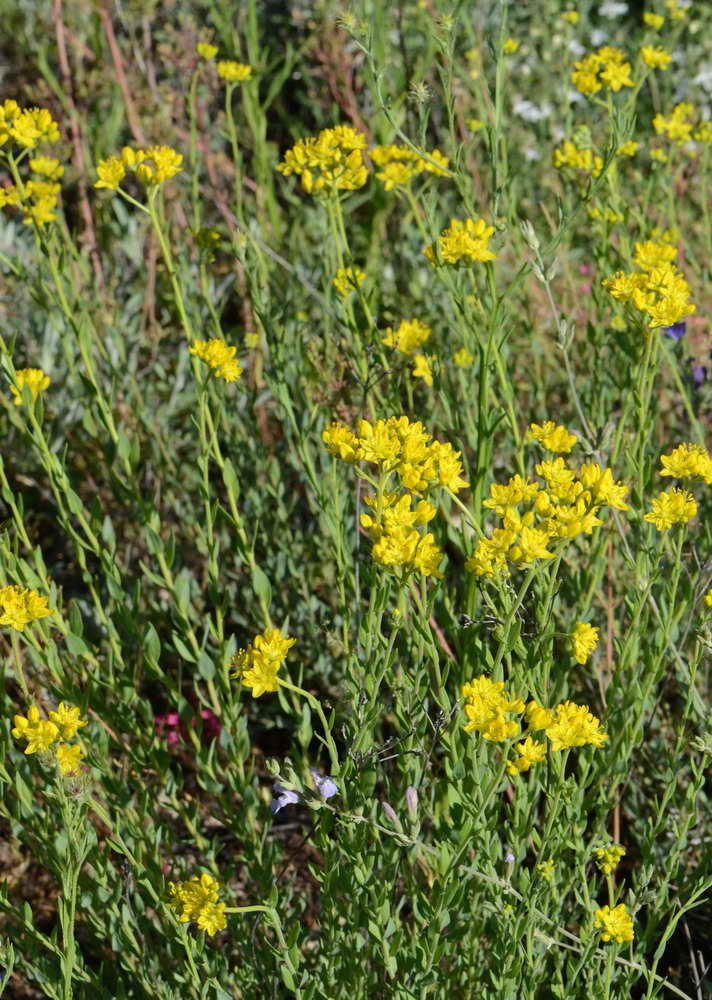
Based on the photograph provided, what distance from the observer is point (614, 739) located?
5.33 ft

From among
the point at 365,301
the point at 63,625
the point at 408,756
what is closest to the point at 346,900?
the point at 408,756

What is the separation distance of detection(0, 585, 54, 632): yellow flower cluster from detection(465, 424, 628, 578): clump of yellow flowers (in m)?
0.61

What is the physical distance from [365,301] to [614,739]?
869mm

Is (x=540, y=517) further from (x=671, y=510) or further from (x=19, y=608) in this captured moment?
(x=19, y=608)

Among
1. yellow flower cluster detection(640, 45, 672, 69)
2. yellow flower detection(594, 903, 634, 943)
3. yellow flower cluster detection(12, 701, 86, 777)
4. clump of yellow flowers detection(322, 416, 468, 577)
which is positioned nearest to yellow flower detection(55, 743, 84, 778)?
yellow flower cluster detection(12, 701, 86, 777)

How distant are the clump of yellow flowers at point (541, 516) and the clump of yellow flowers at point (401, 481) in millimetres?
64

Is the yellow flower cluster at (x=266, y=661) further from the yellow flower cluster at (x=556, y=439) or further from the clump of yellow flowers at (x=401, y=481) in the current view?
the yellow flower cluster at (x=556, y=439)

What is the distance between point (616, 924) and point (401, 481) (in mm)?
690

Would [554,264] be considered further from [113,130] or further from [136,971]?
[113,130]

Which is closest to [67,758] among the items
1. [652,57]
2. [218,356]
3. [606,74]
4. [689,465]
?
[218,356]

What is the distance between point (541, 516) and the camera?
133 centimetres

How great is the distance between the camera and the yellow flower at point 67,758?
4.56ft

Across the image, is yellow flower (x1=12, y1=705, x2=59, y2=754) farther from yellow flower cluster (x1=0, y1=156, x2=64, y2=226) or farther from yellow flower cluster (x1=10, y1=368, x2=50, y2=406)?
yellow flower cluster (x1=0, y1=156, x2=64, y2=226)

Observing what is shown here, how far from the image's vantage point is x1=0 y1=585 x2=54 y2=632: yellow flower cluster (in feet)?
4.62
